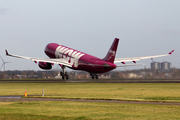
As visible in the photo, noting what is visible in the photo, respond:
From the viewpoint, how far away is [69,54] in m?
97.1

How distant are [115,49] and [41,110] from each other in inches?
2257

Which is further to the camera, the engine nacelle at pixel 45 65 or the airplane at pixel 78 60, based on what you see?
the engine nacelle at pixel 45 65

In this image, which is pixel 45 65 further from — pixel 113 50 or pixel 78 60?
pixel 113 50

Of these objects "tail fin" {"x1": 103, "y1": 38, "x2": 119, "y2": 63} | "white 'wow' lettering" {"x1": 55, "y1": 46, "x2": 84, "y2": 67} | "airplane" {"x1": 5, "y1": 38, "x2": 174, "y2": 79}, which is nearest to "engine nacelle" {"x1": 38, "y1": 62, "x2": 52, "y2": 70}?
"airplane" {"x1": 5, "y1": 38, "x2": 174, "y2": 79}

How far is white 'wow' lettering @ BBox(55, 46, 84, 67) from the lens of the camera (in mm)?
95125

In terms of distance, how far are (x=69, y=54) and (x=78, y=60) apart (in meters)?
4.30

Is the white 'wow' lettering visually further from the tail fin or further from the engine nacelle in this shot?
the tail fin

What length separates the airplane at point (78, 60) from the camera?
280ft

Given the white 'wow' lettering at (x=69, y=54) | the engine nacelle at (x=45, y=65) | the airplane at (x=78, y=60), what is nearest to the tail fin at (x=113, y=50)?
the airplane at (x=78, y=60)

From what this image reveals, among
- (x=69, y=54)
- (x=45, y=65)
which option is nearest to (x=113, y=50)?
(x=69, y=54)

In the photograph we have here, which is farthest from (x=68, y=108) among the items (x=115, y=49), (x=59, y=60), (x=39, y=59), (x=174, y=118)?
(x=59, y=60)

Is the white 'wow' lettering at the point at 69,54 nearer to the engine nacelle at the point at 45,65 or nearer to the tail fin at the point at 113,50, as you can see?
the engine nacelle at the point at 45,65

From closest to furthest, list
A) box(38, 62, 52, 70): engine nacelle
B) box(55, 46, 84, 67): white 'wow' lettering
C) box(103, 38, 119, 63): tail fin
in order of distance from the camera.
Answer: box(103, 38, 119, 63): tail fin → box(38, 62, 52, 70): engine nacelle → box(55, 46, 84, 67): white 'wow' lettering

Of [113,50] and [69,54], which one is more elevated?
[69,54]
